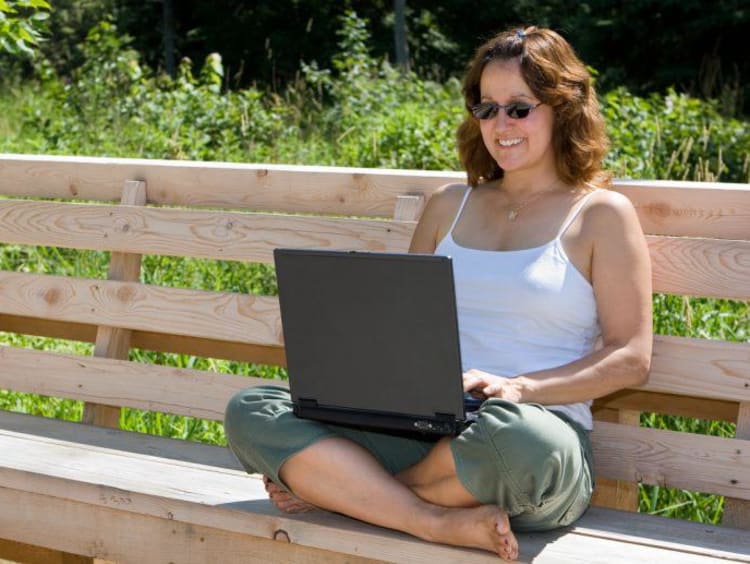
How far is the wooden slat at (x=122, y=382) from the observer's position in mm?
3520

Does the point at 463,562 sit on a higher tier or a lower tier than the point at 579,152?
lower

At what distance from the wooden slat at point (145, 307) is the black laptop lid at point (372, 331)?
34.4 inches

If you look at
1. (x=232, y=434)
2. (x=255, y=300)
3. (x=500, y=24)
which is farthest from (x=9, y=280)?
(x=500, y=24)

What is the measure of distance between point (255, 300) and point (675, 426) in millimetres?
1273

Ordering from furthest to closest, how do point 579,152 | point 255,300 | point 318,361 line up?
point 255,300 < point 579,152 < point 318,361

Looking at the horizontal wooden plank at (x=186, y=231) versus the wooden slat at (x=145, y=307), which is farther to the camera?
the wooden slat at (x=145, y=307)

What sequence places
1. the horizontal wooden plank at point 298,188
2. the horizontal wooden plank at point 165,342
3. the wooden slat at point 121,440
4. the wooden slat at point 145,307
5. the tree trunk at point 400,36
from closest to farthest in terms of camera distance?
the horizontal wooden plank at point 298,188, the wooden slat at point 121,440, the wooden slat at point 145,307, the horizontal wooden plank at point 165,342, the tree trunk at point 400,36

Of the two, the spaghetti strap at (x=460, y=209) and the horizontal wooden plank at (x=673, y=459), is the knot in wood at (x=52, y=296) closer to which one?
the spaghetti strap at (x=460, y=209)

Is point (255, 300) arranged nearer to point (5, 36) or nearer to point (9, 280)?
point (9, 280)

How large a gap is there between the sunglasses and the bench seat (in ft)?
2.96

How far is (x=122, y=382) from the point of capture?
3.67 metres

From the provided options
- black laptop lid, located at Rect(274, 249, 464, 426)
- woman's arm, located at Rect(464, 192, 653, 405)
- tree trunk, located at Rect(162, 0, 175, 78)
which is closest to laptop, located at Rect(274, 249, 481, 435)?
black laptop lid, located at Rect(274, 249, 464, 426)

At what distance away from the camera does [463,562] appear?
2.41m

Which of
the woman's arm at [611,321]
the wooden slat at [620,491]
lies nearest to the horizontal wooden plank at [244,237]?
the woman's arm at [611,321]
